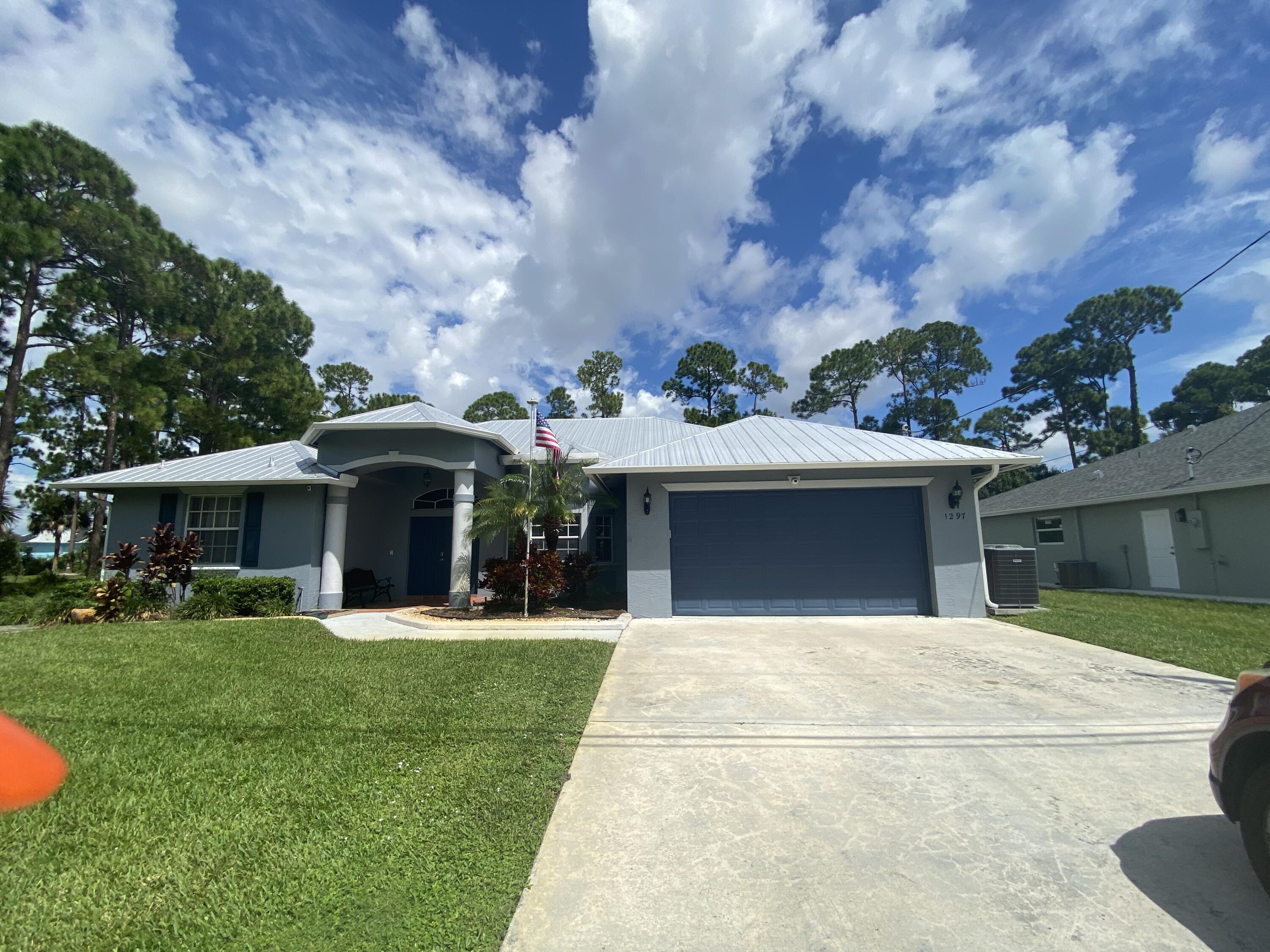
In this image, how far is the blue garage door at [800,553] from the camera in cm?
1030

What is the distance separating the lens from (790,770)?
12.0 ft

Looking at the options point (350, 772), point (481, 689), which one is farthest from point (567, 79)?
point (350, 772)

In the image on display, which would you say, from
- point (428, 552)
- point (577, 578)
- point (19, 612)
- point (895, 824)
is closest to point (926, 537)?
point (577, 578)

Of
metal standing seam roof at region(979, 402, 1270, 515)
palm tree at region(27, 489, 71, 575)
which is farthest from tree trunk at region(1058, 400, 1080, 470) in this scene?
palm tree at region(27, 489, 71, 575)

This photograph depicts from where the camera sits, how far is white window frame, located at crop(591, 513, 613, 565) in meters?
14.0

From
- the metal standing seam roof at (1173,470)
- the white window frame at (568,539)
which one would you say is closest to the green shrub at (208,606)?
the white window frame at (568,539)

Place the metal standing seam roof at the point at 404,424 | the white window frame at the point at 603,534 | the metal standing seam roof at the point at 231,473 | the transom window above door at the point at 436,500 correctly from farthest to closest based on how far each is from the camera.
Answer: the transom window above door at the point at 436,500, the white window frame at the point at 603,534, the metal standing seam roof at the point at 231,473, the metal standing seam roof at the point at 404,424

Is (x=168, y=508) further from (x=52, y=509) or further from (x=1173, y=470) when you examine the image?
(x=1173, y=470)

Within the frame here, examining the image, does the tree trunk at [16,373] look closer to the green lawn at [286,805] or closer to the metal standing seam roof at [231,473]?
the metal standing seam roof at [231,473]

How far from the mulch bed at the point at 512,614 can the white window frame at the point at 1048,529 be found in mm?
15858

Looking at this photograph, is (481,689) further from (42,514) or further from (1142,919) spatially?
(42,514)

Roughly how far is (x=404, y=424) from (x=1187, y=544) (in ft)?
62.8

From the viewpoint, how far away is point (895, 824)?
2.98 m

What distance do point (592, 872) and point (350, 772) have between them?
1919 millimetres
